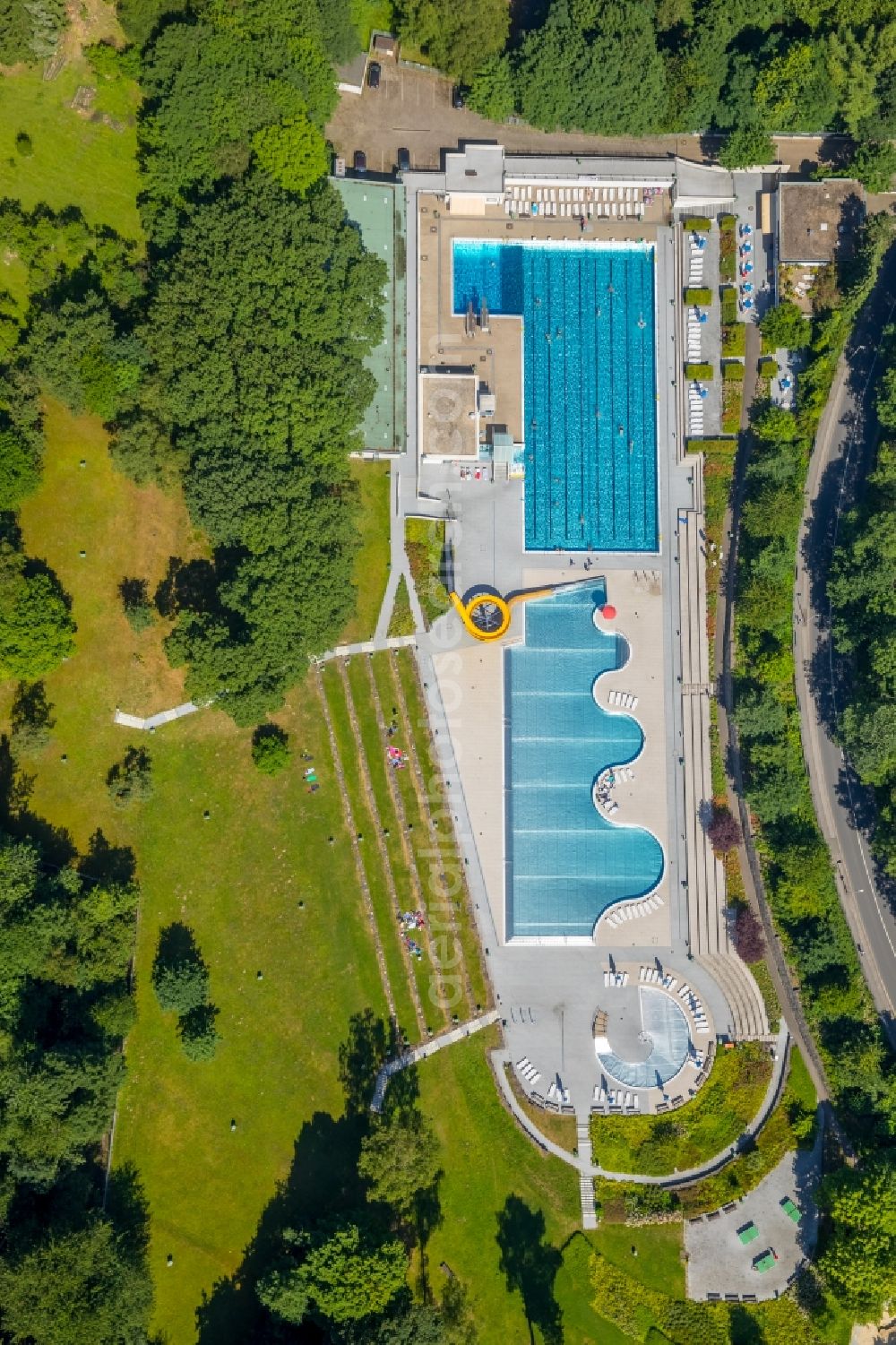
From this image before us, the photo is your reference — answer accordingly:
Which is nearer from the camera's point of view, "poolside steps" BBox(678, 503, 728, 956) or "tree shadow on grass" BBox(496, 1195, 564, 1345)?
"tree shadow on grass" BBox(496, 1195, 564, 1345)

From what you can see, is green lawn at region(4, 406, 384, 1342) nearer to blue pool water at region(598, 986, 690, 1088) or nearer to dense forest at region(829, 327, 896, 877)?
blue pool water at region(598, 986, 690, 1088)

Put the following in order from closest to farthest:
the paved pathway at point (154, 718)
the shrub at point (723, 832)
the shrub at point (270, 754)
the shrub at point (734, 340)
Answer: the shrub at point (270, 754) < the paved pathway at point (154, 718) < the shrub at point (723, 832) < the shrub at point (734, 340)

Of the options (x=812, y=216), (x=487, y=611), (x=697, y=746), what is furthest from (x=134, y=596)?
(x=812, y=216)

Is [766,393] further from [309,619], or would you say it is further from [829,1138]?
[829,1138]

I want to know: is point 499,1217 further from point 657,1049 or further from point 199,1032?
point 199,1032

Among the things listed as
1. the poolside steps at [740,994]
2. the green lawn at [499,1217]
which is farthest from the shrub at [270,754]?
the poolside steps at [740,994]

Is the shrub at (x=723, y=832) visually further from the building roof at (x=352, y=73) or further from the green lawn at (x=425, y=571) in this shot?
the building roof at (x=352, y=73)

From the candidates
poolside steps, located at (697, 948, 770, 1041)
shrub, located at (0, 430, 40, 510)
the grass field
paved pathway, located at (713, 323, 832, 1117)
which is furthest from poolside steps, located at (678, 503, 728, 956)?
shrub, located at (0, 430, 40, 510)
